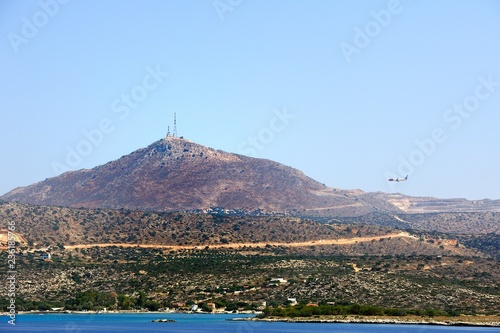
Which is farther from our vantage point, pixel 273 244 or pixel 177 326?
pixel 273 244

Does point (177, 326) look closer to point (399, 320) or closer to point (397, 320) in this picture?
point (397, 320)

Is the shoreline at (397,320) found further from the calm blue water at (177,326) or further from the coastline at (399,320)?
the calm blue water at (177,326)

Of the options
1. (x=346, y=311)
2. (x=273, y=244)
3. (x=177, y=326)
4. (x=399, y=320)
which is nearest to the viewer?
(x=177, y=326)

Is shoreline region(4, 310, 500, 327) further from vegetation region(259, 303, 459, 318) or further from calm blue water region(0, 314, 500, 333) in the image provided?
calm blue water region(0, 314, 500, 333)

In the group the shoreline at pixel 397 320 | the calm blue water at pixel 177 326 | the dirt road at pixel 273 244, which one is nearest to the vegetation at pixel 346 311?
the shoreline at pixel 397 320

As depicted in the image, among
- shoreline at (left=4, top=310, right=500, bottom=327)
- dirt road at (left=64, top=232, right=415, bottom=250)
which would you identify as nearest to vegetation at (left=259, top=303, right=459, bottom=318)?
shoreline at (left=4, top=310, right=500, bottom=327)

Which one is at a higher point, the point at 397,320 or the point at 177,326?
the point at 177,326

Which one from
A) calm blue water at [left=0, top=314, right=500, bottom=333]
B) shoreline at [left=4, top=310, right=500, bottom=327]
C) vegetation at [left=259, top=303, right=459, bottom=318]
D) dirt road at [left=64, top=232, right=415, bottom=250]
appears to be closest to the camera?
calm blue water at [left=0, top=314, right=500, bottom=333]

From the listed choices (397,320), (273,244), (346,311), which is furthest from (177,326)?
(273,244)

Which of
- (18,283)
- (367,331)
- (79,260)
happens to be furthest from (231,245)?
(367,331)

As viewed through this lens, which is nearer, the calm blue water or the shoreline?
the calm blue water
